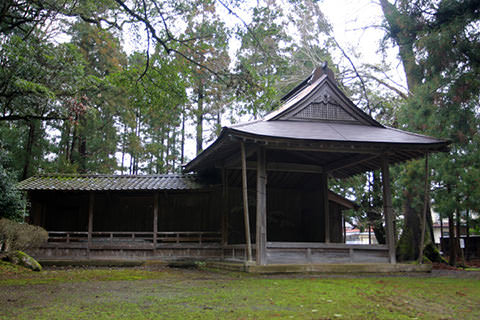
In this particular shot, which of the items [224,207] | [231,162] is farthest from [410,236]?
[231,162]

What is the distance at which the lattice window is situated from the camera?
12.7m

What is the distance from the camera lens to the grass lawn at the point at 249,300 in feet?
16.6

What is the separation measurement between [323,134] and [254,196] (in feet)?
17.6

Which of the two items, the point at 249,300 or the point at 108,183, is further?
the point at 108,183

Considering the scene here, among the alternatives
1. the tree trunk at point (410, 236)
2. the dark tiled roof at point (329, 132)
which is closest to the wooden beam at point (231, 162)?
the dark tiled roof at point (329, 132)

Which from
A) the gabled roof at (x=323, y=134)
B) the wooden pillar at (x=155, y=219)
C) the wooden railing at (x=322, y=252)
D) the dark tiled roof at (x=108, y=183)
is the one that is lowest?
the wooden railing at (x=322, y=252)

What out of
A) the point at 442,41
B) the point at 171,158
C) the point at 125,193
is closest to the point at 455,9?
the point at 442,41

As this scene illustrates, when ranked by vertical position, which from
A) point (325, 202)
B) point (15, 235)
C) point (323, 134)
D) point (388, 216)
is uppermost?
point (323, 134)

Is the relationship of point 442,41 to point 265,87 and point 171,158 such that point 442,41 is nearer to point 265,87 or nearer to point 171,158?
point 265,87

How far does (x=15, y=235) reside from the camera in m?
12.6

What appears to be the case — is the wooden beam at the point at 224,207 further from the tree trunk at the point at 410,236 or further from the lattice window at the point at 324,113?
the tree trunk at the point at 410,236

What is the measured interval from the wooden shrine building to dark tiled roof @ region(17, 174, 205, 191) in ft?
0.13

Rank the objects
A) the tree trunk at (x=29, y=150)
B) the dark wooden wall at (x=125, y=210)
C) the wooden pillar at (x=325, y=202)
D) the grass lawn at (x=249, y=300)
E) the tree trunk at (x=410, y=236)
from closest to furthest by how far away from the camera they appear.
Answer: the grass lawn at (x=249, y=300), the wooden pillar at (x=325, y=202), the tree trunk at (x=410, y=236), the dark wooden wall at (x=125, y=210), the tree trunk at (x=29, y=150)

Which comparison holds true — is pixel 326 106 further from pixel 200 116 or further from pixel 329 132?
pixel 200 116
